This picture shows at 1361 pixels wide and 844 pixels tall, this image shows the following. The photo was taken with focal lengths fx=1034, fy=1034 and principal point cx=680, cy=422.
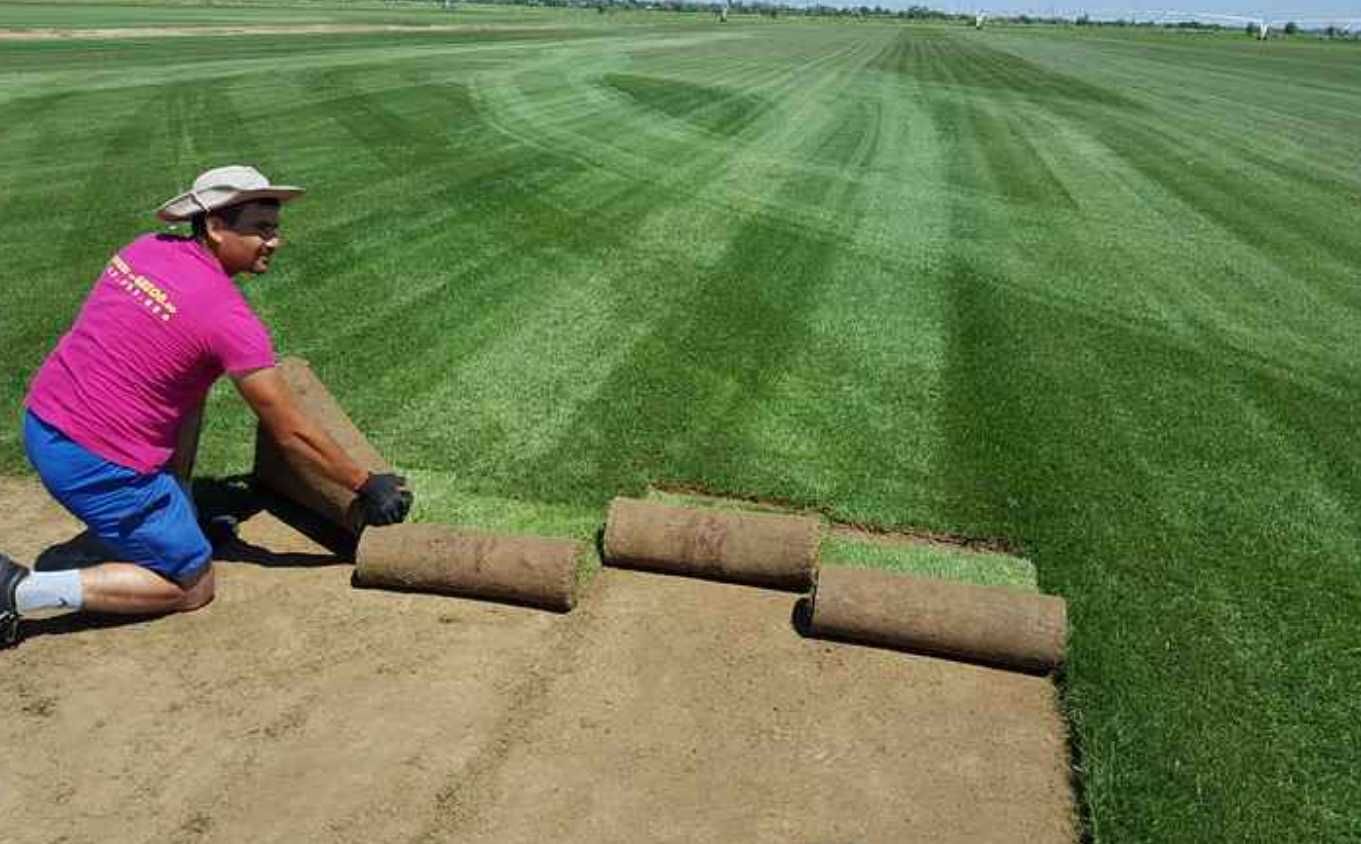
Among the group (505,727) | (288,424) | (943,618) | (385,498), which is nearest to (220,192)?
(288,424)

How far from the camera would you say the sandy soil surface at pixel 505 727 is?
15.2 feet

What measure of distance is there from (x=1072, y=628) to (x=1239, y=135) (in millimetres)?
24216

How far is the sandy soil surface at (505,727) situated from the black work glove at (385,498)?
20.1 inches

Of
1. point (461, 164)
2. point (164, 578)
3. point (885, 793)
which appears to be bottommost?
point (885, 793)

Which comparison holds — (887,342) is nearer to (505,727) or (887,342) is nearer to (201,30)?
(505,727)

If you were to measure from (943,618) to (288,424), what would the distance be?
3741 millimetres

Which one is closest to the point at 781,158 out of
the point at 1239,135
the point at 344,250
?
the point at 344,250

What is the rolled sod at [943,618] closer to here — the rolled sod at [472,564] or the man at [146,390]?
the rolled sod at [472,564]

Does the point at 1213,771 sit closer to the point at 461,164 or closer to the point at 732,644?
the point at 732,644

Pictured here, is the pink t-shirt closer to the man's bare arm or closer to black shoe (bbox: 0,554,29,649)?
the man's bare arm

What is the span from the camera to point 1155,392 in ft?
31.3

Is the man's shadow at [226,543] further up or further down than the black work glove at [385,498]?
further down

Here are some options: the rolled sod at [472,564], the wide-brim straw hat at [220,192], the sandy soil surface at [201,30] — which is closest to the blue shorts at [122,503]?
the rolled sod at [472,564]

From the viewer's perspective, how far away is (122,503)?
18.2 ft
